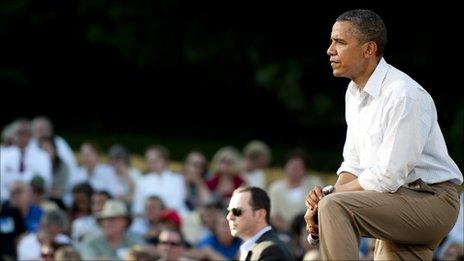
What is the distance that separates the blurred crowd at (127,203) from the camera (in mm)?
13359

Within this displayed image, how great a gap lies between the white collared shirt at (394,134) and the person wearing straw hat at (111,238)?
6.40 metres

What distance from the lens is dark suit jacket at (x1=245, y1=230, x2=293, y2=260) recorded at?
30.0 feet

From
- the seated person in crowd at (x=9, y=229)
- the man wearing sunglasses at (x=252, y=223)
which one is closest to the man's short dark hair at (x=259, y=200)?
the man wearing sunglasses at (x=252, y=223)

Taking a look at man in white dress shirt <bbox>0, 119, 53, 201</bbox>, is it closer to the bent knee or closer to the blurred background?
the blurred background

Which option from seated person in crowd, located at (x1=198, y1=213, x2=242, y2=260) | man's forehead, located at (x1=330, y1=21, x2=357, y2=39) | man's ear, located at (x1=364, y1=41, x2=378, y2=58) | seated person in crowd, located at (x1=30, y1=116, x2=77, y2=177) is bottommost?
seated person in crowd, located at (x1=198, y1=213, x2=242, y2=260)

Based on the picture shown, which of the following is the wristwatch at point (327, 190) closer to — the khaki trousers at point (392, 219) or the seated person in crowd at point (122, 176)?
the khaki trousers at point (392, 219)

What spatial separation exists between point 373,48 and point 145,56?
12.9 meters

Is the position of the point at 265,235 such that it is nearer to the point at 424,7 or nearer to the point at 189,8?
the point at 424,7

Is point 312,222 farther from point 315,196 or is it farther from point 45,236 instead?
point 45,236

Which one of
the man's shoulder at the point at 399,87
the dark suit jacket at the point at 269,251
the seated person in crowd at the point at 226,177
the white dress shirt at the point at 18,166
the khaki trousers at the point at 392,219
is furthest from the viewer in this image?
the seated person in crowd at the point at 226,177

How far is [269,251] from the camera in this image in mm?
9180

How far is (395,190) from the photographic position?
7035 mm

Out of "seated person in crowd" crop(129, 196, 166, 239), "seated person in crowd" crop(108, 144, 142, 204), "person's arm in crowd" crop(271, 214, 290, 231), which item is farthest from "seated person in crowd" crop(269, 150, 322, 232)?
"seated person in crowd" crop(108, 144, 142, 204)

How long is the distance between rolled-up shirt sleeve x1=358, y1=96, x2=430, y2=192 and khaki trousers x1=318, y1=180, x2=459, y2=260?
14 cm
